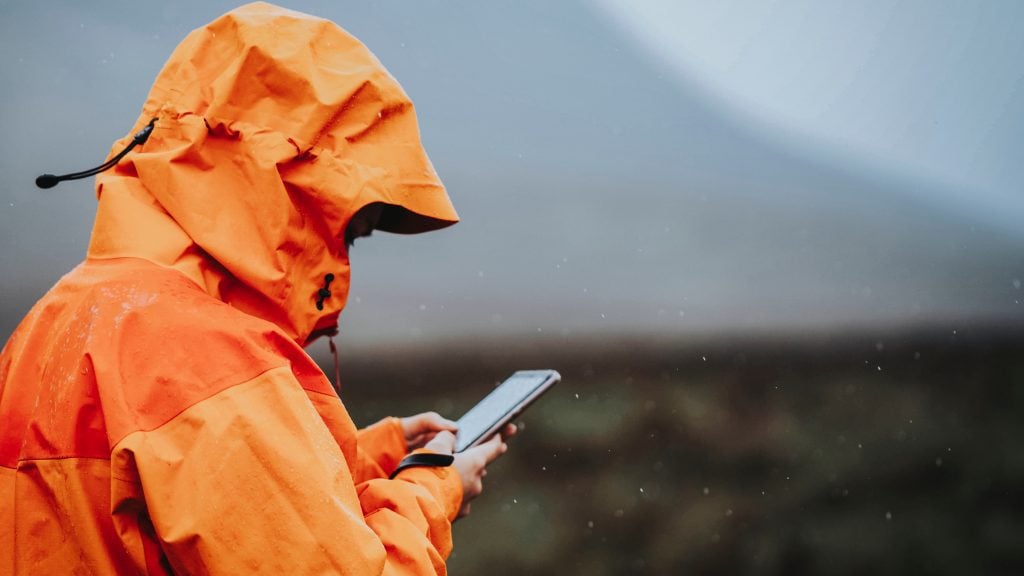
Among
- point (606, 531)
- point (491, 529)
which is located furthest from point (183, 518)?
point (606, 531)

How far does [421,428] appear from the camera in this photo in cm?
194

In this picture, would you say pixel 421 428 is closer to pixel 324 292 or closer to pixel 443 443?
pixel 443 443

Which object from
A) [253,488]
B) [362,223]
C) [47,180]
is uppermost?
[47,180]

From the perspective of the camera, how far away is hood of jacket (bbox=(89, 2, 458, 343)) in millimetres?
1258

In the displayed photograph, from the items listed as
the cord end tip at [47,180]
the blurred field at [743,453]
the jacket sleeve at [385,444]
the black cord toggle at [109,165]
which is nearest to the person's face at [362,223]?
the black cord toggle at [109,165]

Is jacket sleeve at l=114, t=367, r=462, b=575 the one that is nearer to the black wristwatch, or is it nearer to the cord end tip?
the black wristwatch

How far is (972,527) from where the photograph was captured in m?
4.27

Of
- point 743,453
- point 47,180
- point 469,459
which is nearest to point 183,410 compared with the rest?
point 47,180

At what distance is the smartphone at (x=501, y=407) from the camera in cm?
173

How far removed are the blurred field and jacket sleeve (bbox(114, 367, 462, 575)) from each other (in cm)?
219

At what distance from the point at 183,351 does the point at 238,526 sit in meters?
0.22

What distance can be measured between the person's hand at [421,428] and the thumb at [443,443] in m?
0.18

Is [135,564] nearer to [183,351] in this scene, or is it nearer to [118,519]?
[118,519]

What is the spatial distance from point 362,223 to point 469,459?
1.50ft
